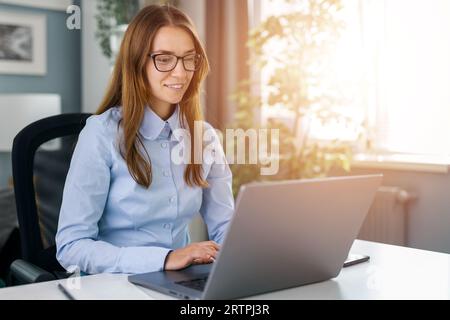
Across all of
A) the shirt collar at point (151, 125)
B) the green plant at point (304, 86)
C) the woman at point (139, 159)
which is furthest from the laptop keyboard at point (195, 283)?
→ the green plant at point (304, 86)

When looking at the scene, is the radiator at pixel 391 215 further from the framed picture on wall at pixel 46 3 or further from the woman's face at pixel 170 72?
the framed picture on wall at pixel 46 3

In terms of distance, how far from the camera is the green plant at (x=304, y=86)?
2975 millimetres

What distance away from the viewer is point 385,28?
298 cm

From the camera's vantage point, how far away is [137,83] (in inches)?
60.5

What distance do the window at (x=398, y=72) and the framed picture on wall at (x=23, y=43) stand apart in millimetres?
1742

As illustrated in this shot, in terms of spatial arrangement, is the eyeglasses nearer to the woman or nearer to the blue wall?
the woman

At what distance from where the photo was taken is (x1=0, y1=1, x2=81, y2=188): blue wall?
4.18m

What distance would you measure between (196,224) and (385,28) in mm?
1422

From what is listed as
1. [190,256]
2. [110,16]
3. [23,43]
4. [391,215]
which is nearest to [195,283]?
[190,256]

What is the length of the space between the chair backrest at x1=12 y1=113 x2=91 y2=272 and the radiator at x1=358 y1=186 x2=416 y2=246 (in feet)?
5.36
